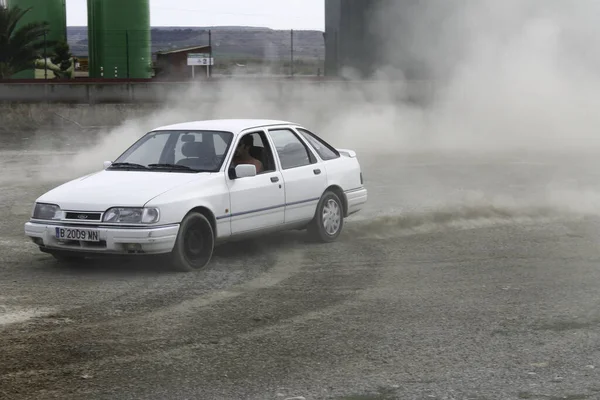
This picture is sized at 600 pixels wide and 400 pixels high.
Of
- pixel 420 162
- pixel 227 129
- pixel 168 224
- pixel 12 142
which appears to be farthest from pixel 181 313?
pixel 12 142

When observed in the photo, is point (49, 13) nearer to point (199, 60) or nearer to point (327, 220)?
point (199, 60)

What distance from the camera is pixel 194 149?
10062mm

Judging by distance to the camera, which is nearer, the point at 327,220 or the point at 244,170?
the point at 244,170

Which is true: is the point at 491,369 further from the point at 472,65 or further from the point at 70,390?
the point at 472,65

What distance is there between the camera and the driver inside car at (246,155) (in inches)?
397

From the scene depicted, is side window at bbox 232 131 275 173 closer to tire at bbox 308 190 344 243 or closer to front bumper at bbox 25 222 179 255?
tire at bbox 308 190 344 243

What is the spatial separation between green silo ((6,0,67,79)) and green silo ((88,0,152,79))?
4.35 m

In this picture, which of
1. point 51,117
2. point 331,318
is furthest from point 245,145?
point 51,117

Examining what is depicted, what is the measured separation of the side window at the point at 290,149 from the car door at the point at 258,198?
0.17 meters

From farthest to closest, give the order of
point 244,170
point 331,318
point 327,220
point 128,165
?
point 327,220 → point 128,165 → point 244,170 → point 331,318

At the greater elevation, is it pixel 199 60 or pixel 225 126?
pixel 199 60

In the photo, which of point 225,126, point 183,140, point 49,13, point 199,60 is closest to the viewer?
point 183,140

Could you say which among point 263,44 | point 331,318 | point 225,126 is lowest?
point 331,318

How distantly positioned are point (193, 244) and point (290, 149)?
197cm
